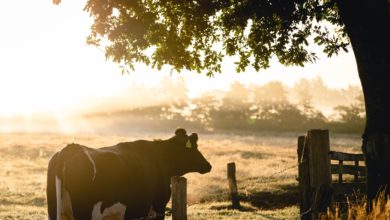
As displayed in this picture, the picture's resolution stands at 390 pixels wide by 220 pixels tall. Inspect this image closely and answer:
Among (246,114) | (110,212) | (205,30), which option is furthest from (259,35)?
(246,114)

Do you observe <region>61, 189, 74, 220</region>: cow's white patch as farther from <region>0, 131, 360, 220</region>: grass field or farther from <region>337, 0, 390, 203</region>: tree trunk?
<region>337, 0, 390, 203</region>: tree trunk

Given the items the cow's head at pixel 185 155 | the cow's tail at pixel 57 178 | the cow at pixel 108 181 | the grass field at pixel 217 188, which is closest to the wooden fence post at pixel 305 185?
the grass field at pixel 217 188

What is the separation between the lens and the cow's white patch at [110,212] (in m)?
8.51

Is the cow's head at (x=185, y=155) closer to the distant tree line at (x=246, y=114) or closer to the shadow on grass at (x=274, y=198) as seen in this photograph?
the shadow on grass at (x=274, y=198)

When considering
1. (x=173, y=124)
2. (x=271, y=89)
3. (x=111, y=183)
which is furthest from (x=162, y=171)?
(x=271, y=89)

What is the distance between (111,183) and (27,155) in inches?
1178

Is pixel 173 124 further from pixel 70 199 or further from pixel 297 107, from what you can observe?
pixel 70 199

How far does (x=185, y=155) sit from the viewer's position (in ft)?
40.7

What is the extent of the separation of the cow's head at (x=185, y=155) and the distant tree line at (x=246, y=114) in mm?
56958

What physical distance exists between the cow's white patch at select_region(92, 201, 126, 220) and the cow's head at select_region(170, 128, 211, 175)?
2999 millimetres

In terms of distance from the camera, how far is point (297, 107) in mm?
81500

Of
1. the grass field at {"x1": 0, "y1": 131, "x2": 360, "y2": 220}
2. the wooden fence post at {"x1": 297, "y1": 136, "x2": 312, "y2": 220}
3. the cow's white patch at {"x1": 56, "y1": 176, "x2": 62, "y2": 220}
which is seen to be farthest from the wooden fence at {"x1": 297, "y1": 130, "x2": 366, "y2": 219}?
the cow's white patch at {"x1": 56, "y1": 176, "x2": 62, "y2": 220}

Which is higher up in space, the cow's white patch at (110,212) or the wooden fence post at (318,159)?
the wooden fence post at (318,159)

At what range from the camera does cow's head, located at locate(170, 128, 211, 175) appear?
12117 mm
